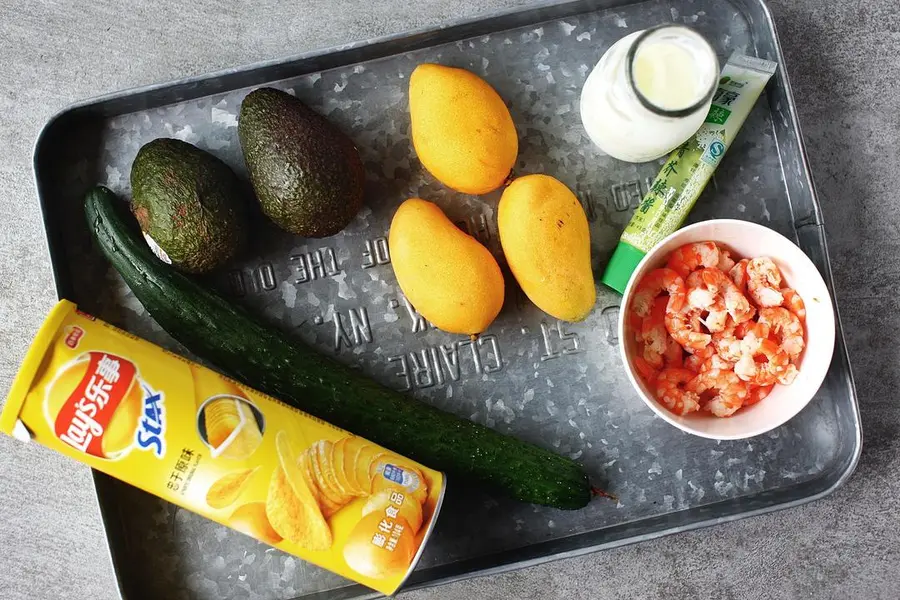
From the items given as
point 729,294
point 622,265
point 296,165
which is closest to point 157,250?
point 296,165

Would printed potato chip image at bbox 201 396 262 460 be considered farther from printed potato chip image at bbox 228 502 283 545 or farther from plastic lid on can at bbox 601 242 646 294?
plastic lid on can at bbox 601 242 646 294

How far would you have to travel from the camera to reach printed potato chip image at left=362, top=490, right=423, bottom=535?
0.73 meters

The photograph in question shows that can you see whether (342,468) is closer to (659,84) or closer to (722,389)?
(722,389)

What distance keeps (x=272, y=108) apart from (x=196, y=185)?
0.41 feet

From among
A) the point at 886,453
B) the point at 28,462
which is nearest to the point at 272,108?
the point at 28,462

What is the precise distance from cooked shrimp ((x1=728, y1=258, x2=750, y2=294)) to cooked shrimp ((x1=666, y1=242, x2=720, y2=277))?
28 millimetres

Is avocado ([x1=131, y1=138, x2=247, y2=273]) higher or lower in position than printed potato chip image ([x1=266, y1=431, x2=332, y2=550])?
higher

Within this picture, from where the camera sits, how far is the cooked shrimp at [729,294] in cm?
77

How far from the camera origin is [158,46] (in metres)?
0.95

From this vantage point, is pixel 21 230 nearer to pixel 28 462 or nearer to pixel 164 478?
pixel 28 462

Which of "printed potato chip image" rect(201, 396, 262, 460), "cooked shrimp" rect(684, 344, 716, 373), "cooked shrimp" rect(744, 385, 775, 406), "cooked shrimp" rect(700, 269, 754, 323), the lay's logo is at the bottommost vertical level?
"cooked shrimp" rect(744, 385, 775, 406)

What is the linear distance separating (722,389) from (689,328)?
0.08 meters

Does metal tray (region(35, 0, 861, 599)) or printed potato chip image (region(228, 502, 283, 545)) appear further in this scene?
metal tray (region(35, 0, 861, 599))

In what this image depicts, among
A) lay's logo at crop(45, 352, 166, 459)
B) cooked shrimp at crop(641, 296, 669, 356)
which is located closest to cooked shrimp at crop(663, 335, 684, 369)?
cooked shrimp at crop(641, 296, 669, 356)
